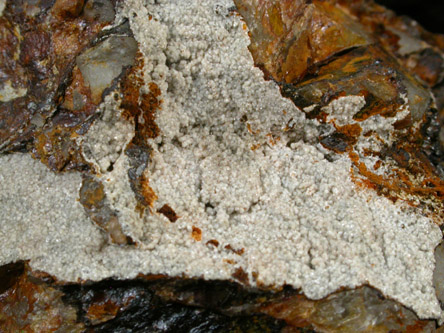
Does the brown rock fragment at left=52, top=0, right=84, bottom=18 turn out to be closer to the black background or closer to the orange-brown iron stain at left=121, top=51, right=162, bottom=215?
the orange-brown iron stain at left=121, top=51, right=162, bottom=215

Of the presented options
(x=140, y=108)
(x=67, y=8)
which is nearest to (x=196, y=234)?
(x=140, y=108)

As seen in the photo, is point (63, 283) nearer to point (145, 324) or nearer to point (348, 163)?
point (145, 324)

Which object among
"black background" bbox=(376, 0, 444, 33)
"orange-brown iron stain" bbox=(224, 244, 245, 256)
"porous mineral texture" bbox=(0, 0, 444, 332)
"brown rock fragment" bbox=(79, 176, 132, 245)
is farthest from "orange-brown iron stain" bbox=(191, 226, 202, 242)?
"black background" bbox=(376, 0, 444, 33)

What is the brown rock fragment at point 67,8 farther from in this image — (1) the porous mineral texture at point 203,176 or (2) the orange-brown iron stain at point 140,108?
(2) the orange-brown iron stain at point 140,108

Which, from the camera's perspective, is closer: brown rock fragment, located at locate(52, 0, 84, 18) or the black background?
brown rock fragment, located at locate(52, 0, 84, 18)

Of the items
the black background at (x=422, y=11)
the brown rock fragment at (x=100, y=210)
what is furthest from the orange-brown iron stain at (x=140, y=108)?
the black background at (x=422, y=11)

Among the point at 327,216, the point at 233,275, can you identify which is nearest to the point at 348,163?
the point at 327,216

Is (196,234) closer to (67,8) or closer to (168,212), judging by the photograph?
(168,212)
